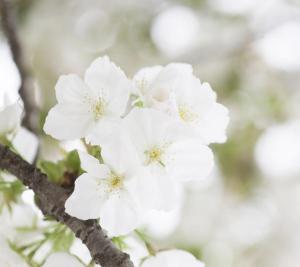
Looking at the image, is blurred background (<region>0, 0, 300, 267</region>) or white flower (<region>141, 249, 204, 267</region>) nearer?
white flower (<region>141, 249, 204, 267</region>)

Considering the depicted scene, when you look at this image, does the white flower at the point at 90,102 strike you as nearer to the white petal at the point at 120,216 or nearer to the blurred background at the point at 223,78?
the white petal at the point at 120,216

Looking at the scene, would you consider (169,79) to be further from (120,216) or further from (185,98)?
(120,216)

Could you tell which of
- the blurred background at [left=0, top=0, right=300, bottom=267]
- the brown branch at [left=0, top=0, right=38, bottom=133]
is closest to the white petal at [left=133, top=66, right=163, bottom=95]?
the brown branch at [left=0, top=0, right=38, bottom=133]

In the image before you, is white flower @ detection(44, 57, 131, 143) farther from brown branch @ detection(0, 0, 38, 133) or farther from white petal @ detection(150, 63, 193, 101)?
brown branch @ detection(0, 0, 38, 133)

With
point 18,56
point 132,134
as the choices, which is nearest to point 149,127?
point 132,134

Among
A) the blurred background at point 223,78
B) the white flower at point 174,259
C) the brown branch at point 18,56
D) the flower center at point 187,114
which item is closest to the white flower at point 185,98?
the flower center at point 187,114

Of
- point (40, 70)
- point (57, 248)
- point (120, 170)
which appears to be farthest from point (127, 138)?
point (40, 70)

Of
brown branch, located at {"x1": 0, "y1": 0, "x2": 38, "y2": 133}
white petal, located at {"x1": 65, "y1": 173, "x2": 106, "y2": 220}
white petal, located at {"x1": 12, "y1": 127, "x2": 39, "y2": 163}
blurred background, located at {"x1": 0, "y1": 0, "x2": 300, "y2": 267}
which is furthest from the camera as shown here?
blurred background, located at {"x1": 0, "y1": 0, "x2": 300, "y2": 267}
